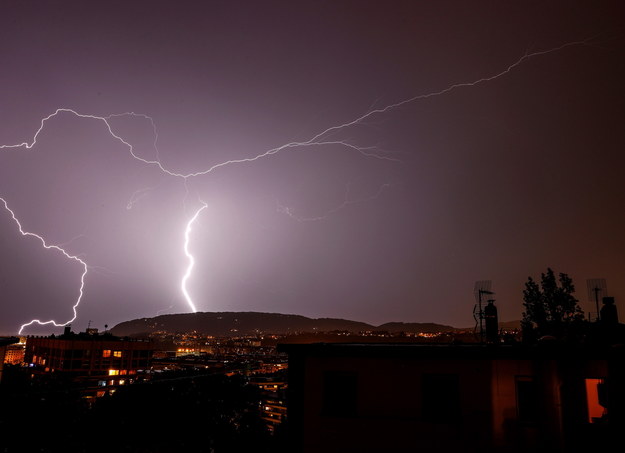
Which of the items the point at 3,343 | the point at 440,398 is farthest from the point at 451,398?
the point at 3,343

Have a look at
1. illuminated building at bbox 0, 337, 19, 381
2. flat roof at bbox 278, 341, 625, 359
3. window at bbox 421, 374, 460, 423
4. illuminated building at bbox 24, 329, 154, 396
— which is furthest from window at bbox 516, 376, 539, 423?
illuminated building at bbox 24, 329, 154, 396

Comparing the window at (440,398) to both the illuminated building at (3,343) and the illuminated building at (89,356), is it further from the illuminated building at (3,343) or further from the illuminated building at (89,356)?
the illuminated building at (89,356)

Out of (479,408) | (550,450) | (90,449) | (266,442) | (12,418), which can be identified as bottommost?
(266,442)

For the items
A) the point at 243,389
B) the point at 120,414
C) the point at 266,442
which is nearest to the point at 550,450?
the point at 120,414

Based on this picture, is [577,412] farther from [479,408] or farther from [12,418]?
[12,418]

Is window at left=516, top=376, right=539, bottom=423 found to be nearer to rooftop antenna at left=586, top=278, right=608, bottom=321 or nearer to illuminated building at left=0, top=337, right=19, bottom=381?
rooftop antenna at left=586, top=278, right=608, bottom=321

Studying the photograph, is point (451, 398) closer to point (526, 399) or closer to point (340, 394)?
point (526, 399)
